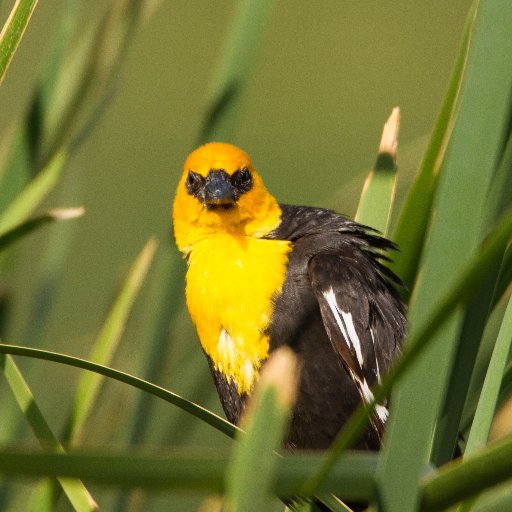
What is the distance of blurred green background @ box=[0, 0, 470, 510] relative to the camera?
19.8ft

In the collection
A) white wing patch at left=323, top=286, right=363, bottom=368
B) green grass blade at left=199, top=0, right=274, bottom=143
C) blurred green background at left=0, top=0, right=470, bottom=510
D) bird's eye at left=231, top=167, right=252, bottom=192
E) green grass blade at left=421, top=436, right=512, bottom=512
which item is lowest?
green grass blade at left=421, top=436, right=512, bottom=512

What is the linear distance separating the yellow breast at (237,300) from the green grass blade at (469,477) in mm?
1053

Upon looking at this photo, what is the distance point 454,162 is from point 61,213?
0.84m

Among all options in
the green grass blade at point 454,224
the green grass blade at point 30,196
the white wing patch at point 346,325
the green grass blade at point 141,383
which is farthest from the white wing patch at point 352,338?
the green grass blade at point 454,224

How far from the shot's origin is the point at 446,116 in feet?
5.23

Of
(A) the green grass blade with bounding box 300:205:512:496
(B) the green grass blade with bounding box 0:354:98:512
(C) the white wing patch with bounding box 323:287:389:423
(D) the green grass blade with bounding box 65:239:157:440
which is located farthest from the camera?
(C) the white wing patch with bounding box 323:287:389:423

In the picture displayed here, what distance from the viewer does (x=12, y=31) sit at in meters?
1.44

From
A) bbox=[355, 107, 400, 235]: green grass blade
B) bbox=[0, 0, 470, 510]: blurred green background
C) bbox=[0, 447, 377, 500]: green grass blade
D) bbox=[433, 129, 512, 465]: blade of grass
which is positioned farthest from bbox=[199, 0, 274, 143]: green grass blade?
bbox=[0, 0, 470, 510]: blurred green background

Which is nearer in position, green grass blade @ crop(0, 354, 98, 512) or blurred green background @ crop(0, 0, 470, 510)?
green grass blade @ crop(0, 354, 98, 512)

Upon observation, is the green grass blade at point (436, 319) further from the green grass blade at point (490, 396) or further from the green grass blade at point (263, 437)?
the green grass blade at point (490, 396)

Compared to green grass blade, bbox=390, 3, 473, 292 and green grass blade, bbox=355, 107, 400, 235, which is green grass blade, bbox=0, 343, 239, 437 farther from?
green grass blade, bbox=355, 107, 400, 235

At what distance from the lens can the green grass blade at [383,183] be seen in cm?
183

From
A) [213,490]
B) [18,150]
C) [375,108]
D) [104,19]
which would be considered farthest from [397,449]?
[375,108]

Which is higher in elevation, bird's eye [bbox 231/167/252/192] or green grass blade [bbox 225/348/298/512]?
bird's eye [bbox 231/167/252/192]
